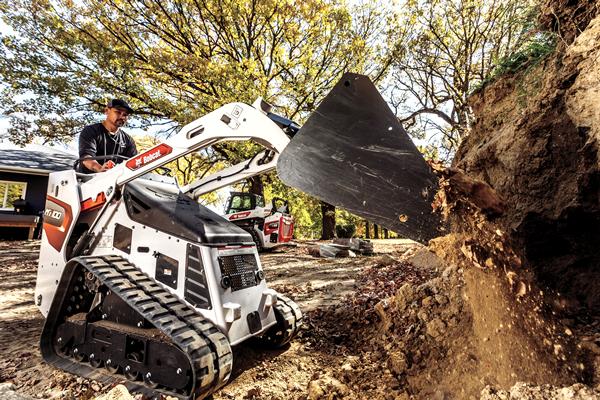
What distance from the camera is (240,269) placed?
118 inches

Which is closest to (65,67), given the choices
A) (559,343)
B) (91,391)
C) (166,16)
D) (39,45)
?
Answer: (39,45)

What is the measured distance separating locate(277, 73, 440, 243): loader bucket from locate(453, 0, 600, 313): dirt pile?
79 cm

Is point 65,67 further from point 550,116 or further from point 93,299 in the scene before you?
point 550,116

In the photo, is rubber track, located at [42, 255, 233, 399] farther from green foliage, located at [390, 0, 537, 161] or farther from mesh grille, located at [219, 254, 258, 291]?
green foliage, located at [390, 0, 537, 161]

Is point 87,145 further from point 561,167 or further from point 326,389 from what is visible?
point 561,167

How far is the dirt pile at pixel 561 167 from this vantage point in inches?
104

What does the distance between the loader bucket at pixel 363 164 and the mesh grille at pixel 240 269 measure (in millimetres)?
920

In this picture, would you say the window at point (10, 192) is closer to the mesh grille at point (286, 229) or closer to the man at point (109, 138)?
the mesh grille at point (286, 229)

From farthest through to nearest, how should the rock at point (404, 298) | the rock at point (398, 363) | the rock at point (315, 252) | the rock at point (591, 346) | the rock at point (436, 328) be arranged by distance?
the rock at point (315, 252), the rock at point (404, 298), the rock at point (436, 328), the rock at point (398, 363), the rock at point (591, 346)

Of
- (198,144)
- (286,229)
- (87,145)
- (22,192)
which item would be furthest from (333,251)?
(22,192)

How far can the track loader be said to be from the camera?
95.0 inches

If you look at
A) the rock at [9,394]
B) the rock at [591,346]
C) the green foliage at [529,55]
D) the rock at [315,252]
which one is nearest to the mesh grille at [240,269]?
the rock at [9,394]

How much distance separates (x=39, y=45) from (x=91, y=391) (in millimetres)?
13388

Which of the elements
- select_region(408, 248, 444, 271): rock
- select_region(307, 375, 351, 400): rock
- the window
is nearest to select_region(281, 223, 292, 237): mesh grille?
select_region(408, 248, 444, 271): rock
